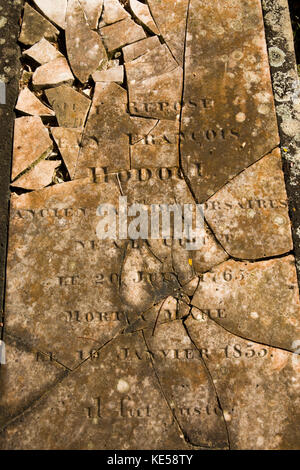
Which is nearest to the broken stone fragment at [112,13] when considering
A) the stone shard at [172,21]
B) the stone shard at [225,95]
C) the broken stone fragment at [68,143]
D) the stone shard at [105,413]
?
the stone shard at [172,21]

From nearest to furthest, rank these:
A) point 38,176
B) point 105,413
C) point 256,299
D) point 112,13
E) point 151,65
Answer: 1. point 105,413
2. point 256,299
3. point 38,176
4. point 151,65
5. point 112,13

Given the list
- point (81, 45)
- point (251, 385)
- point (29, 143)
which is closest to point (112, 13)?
point (81, 45)

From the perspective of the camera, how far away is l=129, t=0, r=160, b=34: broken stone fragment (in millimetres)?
2227

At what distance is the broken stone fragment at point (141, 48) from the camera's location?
7.22 feet

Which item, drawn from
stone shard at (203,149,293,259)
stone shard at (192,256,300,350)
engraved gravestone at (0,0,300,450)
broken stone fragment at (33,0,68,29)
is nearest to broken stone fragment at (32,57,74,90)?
engraved gravestone at (0,0,300,450)

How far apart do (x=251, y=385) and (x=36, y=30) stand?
2.20m

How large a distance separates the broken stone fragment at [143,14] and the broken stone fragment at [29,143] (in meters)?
0.80

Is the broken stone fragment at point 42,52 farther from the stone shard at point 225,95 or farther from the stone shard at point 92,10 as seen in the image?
the stone shard at point 225,95

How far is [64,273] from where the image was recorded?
1.92m

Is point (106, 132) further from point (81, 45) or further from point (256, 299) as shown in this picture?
point (256, 299)

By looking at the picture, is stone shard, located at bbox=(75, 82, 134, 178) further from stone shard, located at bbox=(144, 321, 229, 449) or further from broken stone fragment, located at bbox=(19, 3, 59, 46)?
stone shard, located at bbox=(144, 321, 229, 449)

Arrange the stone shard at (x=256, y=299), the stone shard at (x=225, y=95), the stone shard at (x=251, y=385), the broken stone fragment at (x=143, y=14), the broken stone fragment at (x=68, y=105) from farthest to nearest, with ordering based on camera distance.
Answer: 1. the broken stone fragment at (x=143, y=14)
2. the broken stone fragment at (x=68, y=105)
3. the stone shard at (x=225, y=95)
4. the stone shard at (x=256, y=299)
5. the stone shard at (x=251, y=385)

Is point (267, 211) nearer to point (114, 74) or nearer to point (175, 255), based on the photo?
point (175, 255)

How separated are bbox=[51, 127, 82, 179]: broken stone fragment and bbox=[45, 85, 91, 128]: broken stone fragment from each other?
0.04 m
